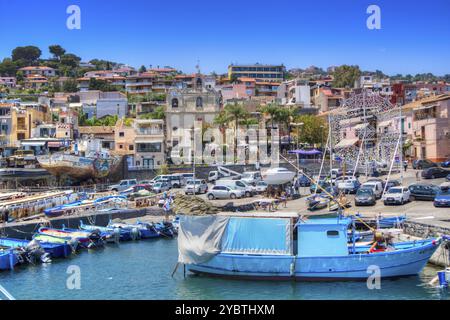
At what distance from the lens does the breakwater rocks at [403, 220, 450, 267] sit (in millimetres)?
21453

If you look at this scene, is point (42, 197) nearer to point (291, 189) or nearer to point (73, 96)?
point (291, 189)

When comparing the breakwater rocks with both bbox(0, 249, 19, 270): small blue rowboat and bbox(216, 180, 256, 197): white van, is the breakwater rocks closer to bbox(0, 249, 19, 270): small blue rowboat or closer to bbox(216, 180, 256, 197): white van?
bbox(216, 180, 256, 197): white van

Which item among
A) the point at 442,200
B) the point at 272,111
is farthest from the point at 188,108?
the point at 442,200

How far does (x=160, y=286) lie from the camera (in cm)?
2020

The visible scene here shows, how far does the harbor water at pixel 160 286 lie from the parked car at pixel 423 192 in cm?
1092

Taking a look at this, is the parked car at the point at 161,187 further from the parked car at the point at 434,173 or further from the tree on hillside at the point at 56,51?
the tree on hillside at the point at 56,51

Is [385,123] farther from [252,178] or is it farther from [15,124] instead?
[15,124]

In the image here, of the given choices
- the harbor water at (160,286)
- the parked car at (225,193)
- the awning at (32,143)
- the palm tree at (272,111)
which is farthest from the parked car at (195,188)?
the awning at (32,143)

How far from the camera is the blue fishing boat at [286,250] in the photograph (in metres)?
20.0

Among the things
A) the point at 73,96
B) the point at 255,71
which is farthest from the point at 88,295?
the point at 255,71

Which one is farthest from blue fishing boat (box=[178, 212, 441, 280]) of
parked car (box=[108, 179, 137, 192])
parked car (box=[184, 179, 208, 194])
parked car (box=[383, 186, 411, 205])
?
parked car (box=[108, 179, 137, 192])

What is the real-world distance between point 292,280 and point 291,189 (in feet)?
56.6

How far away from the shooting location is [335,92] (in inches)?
3428

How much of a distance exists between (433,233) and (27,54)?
467 ft
